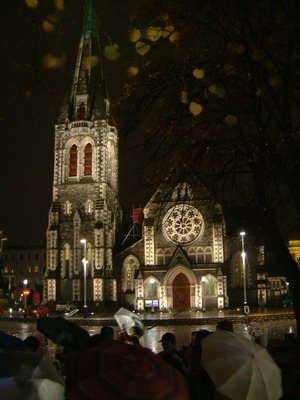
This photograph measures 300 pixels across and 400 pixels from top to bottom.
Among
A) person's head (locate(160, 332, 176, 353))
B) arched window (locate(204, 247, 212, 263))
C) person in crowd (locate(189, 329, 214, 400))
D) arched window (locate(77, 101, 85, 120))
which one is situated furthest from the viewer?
arched window (locate(77, 101, 85, 120))

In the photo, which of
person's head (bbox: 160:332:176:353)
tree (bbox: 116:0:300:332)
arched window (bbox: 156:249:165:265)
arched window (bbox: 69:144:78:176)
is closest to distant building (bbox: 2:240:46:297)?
arched window (bbox: 69:144:78:176)

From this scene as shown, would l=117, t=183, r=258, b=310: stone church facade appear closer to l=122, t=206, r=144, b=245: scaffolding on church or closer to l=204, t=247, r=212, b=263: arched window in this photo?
l=204, t=247, r=212, b=263: arched window

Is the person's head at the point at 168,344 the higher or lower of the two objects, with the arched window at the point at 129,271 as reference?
lower

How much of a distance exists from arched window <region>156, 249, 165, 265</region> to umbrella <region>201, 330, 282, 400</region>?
5013 centimetres

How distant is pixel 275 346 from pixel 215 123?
7.99m

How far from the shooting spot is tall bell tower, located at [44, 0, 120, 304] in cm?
5506

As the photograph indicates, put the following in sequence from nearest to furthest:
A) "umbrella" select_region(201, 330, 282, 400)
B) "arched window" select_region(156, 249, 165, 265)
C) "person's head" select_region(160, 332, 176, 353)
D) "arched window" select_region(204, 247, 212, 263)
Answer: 1. "umbrella" select_region(201, 330, 282, 400)
2. "person's head" select_region(160, 332, 176, 353)
3. "arched window" select_region(204, 247, 212, 263)
4. "arched window" select_region(156, 249, 165, 265)

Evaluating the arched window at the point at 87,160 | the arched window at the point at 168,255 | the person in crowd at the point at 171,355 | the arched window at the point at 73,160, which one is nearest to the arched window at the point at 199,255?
the arched window at the point at 168,255

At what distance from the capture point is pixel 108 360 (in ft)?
13.6

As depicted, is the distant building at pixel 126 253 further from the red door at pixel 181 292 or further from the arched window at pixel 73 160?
the arched window at pixel 73 160

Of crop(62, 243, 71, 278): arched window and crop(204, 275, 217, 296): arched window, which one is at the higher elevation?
crop(62, 243, 71, 278): arched window

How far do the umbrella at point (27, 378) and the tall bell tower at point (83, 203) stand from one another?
49646 mm

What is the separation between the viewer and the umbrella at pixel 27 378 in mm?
3816

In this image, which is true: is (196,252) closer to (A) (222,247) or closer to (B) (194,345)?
(A) (222,247)
